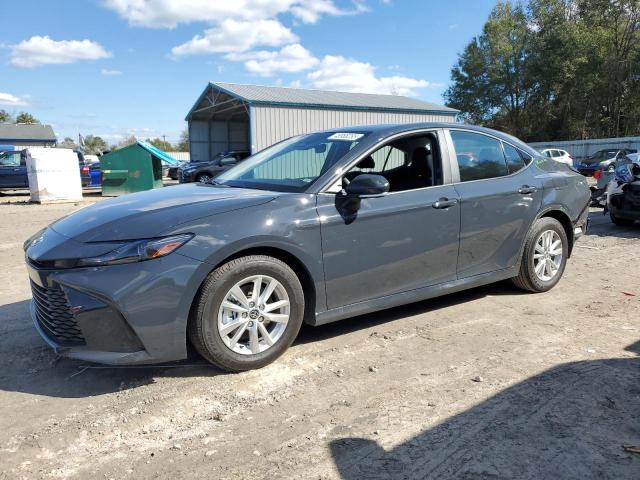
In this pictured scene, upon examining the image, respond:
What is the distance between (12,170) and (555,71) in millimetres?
40222

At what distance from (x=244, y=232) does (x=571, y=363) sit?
2.33 meters

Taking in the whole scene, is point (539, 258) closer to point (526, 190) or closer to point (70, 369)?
point (526, 190)

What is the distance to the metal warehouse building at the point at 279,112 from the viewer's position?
2434cm

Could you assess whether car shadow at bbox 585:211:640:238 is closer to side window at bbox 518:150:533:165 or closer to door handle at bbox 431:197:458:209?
side window at bbox 518:150:533:165

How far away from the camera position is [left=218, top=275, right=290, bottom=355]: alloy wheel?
3.18 metres

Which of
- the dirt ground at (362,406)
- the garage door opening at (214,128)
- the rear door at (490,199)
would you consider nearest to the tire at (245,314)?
the dirt ground at (362,406)

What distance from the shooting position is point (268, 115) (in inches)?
960

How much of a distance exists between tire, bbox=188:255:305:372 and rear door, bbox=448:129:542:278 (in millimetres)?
1620

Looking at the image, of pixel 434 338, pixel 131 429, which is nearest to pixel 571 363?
pixel 434 338

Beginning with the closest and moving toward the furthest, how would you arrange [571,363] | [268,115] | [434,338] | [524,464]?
[524,464] → [571,363] → [434,338] → [268,115]

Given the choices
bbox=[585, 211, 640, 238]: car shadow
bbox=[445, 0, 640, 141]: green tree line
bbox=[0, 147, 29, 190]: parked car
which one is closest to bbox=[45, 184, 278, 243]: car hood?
bbox=[585, 211, 640, 238]: car shadow

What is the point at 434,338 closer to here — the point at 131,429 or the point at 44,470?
the point at 131,429

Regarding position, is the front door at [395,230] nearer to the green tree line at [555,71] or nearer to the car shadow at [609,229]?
the car shadow at [609,229]

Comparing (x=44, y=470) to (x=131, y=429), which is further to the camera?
(x=131, y=429)
